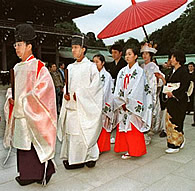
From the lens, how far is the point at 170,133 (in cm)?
377

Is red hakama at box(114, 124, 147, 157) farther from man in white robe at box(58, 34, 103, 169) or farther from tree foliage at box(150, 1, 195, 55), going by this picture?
tree foliage at box(150, 1, 195, 55)

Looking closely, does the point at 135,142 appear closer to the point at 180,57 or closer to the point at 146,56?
the point at 180,57

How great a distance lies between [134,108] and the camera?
3332 millimetres

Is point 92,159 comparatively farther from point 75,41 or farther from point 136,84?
point 75,41

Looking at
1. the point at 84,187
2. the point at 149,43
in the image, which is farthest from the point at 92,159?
the point at 149,43

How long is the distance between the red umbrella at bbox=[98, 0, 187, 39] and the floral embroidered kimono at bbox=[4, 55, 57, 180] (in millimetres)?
1388

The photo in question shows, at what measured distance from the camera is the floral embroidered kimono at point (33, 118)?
95.9 inches

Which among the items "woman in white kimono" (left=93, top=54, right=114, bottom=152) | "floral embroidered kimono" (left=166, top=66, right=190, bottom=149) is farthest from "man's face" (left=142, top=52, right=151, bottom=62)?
"woman in white kimono" (left=93, top=54, right=114, bottom=152)

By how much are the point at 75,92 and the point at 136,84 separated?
38.4 inches

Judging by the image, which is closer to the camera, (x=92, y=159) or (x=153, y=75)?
(x=92, y=159)

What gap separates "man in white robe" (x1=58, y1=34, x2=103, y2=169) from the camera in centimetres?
284

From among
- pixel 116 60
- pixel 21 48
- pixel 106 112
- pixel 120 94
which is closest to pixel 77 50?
pixel 21 48

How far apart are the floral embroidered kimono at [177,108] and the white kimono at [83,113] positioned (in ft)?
4.56

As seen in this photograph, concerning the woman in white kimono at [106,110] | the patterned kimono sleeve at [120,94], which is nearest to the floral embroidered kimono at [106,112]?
the woman in white kimono at [106,110]
